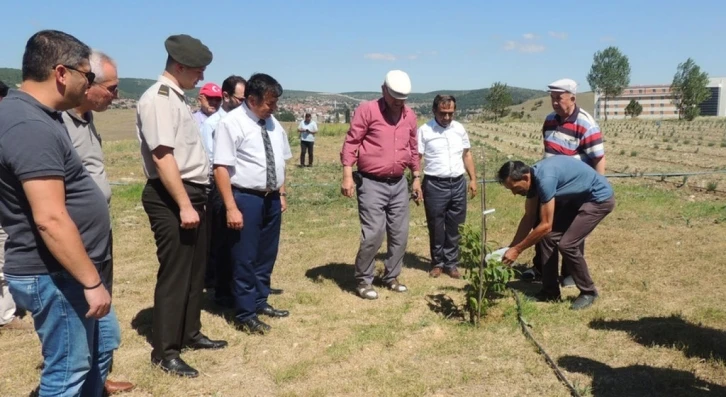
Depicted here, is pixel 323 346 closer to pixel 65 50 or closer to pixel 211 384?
pixel 211 384

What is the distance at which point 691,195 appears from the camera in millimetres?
10367

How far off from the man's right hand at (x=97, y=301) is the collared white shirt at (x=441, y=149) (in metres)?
3.84

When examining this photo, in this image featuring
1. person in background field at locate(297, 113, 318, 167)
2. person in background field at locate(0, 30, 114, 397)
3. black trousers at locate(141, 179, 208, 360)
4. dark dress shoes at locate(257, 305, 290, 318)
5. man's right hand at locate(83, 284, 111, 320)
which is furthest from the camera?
person in background field at locate(297, 113, 318, 167)

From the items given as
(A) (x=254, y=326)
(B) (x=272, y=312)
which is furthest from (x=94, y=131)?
(B) (x=272, y=312)

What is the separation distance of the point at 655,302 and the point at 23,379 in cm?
464

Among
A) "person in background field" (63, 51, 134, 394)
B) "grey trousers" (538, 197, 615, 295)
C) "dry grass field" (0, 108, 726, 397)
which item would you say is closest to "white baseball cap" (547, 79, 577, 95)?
"grey trousers" (538, 197, 615, 295)

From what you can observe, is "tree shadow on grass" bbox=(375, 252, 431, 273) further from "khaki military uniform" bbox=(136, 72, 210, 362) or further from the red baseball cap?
"khaki military uniform" bbox=(136, 72, 210, 362)

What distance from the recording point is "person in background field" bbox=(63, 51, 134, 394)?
2.66 m

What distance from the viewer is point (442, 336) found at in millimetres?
A: 4105

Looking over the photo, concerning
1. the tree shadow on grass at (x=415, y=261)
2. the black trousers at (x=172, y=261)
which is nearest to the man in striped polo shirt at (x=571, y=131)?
the tree shadow on grass at (x=415, y=261)

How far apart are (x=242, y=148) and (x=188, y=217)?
954 mm

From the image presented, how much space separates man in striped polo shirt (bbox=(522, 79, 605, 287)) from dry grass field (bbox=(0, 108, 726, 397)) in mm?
1223

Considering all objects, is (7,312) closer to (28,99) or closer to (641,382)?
(28,99)

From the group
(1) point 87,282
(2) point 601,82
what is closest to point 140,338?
(1) point 87,282
